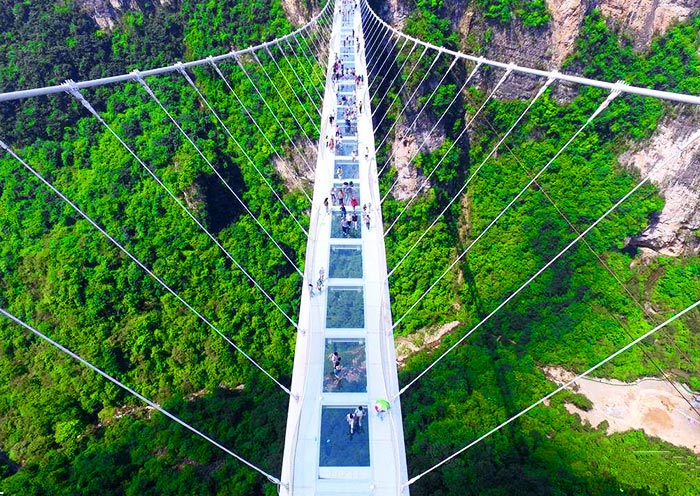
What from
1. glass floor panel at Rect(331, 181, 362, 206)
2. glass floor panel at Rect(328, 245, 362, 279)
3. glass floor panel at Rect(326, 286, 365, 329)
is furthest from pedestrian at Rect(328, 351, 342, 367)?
glass floor panel at Rect(331, 181, 362, 206)

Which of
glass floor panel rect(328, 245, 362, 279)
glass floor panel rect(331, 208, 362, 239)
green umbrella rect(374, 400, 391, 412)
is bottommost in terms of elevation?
green umbrella rect(374, 400, 391, 412)

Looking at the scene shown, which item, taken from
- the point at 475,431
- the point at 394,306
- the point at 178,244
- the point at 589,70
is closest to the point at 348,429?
the point at 475,431

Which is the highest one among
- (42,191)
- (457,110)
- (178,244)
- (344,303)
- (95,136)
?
(457,110)

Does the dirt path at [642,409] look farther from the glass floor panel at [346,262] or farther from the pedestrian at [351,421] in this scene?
the pedestrian at [351,421]

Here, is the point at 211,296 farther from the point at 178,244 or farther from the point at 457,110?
the point at 457,110

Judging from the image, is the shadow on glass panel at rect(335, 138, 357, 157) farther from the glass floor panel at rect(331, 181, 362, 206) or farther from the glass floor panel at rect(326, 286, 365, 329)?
the glass floor panel at rect(326, 286, 365, 329)

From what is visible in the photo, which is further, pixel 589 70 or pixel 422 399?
pixel 589 70

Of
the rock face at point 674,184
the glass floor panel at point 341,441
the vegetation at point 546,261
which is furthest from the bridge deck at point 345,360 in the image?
the rock face at point 674,184
